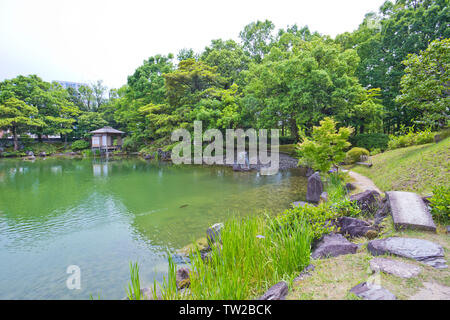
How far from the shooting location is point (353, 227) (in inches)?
125

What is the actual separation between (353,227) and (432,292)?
1585 millimetres

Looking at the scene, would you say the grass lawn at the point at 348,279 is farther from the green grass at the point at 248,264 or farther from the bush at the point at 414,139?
the bush at the point at 414,139

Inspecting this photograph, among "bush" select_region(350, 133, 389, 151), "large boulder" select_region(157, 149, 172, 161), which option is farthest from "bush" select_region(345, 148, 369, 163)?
"large boulder" select_region(157, 149, 172, 161)

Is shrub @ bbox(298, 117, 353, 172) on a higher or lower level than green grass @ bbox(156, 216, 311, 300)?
higher

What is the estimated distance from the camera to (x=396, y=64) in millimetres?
13859

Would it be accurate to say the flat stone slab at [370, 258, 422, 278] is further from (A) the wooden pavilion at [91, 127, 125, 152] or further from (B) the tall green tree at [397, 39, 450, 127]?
(A) the wooden pavilion at [91, 127, 125, 152]

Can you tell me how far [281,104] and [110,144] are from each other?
839 inches

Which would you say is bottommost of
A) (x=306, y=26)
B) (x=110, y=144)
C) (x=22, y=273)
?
(x=22, y=273)

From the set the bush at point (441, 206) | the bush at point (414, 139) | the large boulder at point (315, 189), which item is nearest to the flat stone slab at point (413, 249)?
the bush at point (441, 206)

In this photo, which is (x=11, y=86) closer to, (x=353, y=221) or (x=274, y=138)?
(x=274, y=138)

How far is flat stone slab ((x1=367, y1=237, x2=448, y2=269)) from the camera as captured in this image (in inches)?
81.4

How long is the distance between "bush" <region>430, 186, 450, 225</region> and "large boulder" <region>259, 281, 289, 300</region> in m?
2.59

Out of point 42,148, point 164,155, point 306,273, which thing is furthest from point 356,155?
point 42,148
